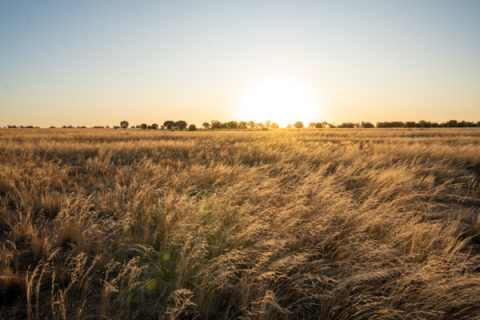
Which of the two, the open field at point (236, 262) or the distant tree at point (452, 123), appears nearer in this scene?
the open field at point (236, 262)

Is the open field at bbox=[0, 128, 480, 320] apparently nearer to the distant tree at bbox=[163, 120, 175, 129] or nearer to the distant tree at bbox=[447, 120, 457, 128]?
the distant tree at bbox=[163, 120, 175, 129]

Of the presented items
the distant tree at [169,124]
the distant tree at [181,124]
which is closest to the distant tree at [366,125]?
the distant tree at [181,124]

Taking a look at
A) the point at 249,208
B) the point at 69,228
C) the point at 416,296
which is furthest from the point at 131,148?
the point at 416,296

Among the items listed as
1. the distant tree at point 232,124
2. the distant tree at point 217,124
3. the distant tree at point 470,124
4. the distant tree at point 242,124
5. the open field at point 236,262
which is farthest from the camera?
the distant tree at point 242,124

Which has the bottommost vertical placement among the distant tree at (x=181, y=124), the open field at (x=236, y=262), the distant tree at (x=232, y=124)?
the open field at (x=236, y=262)

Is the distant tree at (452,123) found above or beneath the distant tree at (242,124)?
beneath

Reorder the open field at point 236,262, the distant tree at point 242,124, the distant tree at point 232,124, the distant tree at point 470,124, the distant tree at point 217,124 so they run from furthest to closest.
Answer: the distant tree at point 242,124 < the distant tree at point 232,124 < the distant tree at point 217,124 < the distant tree at point 470,124 < the open field at point 236,262

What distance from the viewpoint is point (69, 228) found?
327cm

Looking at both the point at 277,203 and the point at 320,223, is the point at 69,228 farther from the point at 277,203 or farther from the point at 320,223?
the point at 320,223

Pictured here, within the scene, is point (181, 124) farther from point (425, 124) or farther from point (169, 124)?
point (425, 124)

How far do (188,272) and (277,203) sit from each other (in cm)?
226

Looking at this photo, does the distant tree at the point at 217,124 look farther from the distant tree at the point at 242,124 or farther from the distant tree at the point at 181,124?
the distant tree at the point at 181,124

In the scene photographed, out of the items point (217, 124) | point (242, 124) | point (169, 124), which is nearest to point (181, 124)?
point (169, 124)

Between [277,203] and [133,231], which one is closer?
[133,231]
